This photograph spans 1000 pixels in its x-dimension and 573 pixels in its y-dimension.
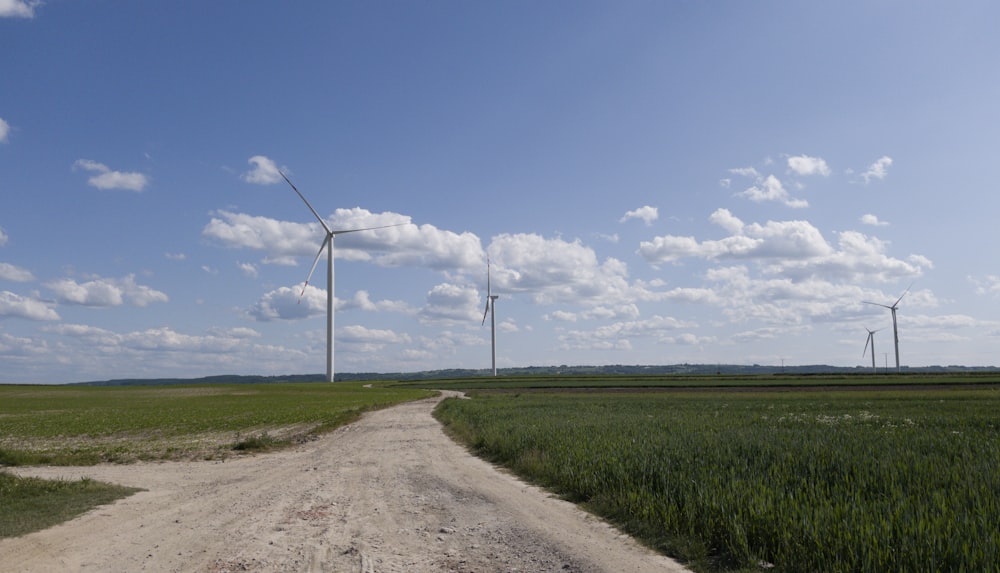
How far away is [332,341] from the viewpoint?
12988 centimetres

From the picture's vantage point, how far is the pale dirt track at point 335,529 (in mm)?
11703

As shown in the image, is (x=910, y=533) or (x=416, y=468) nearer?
(x=910, y=533)

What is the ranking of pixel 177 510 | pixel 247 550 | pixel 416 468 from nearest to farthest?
1. pixel 247 550
2. pixel 177 510
3. pixel 416 468

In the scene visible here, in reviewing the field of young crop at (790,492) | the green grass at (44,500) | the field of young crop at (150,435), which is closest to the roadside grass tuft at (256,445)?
the field of young crop at (150,435)

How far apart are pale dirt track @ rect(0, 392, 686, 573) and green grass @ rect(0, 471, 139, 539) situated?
566mm

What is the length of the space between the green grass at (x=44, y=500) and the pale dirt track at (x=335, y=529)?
57cm

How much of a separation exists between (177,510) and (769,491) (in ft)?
49.9

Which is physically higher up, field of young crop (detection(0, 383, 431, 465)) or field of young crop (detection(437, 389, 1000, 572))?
field of young crop (detection(437, 389, 1000, 572))

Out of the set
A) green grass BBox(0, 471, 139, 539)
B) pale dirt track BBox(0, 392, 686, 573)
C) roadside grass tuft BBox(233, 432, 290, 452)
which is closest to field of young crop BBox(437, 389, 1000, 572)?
pale dirt track BBox(0, 392, 686, 573)

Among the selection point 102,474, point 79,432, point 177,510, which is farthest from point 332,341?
point 177,510

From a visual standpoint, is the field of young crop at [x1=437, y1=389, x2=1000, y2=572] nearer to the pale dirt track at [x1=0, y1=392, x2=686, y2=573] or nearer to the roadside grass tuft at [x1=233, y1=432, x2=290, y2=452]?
the pale dirt track at [x1=0, y1=392, x2=686, y2=573]

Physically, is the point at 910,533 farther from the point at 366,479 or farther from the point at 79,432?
the point at 79,432

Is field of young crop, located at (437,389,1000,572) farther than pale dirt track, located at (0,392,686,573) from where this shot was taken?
No

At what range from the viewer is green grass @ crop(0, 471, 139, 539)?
14.8 metres
